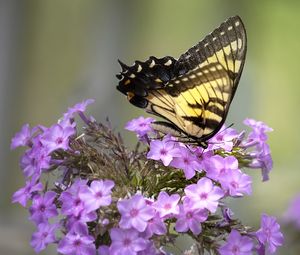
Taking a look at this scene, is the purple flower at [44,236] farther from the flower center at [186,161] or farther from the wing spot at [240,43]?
the wing spot at [240,43]

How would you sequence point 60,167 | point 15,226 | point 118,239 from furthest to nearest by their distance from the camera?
point 15,226
point 60,167
point 118,239

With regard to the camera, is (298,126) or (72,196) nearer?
(72,196)

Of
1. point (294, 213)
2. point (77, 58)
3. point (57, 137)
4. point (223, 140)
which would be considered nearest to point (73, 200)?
point (57, 137)

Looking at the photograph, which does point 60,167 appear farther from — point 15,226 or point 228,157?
point 15,226

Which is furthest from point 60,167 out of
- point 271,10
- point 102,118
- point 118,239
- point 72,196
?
point 271,10

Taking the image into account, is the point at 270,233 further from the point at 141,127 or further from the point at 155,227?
the point at 141,127

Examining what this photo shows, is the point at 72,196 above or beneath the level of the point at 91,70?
beneath

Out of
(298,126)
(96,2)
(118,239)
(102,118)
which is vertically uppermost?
(96,2)

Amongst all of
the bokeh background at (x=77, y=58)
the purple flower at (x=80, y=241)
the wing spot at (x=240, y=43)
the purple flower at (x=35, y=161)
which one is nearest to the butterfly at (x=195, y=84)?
the wing spot at (x=240, y=43)

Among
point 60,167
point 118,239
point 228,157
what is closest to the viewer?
point 118,239
